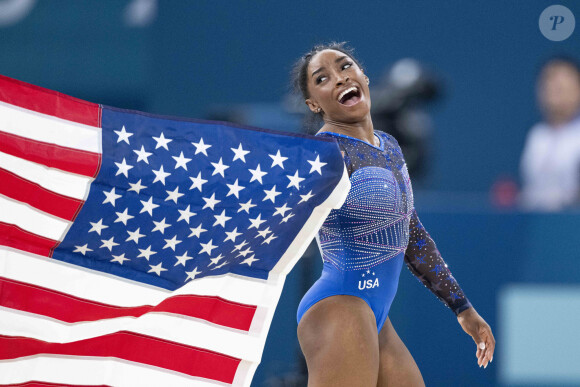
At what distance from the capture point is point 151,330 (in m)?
3.39

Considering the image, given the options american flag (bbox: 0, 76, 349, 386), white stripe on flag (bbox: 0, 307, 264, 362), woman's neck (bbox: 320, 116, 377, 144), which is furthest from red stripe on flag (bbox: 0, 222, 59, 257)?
woman's neck (bbox: 320, 116, 377, 144)

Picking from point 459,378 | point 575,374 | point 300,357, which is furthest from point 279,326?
point 575,374

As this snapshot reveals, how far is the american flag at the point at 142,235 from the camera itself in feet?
10.4

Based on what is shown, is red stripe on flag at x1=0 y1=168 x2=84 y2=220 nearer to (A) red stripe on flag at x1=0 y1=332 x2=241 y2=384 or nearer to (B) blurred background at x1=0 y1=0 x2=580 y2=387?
(A) red stripe on flag at x1=0 y1=332 x2=241 y2=384

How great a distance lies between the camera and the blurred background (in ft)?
17.7

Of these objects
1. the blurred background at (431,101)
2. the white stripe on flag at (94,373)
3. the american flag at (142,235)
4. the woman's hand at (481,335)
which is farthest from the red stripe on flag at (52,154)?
the woman's hand at (481,335)

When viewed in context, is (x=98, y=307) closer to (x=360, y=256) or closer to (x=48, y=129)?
(x=48, y=129)

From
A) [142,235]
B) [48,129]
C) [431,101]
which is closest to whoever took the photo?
[48,129]

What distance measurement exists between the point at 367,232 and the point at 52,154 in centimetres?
123

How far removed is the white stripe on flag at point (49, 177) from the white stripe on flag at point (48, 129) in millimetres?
99

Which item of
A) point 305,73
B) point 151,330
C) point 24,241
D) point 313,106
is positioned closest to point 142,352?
point 151,330

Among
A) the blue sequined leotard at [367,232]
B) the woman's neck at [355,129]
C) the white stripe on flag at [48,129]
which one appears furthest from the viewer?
the woman's neck at [355,129]

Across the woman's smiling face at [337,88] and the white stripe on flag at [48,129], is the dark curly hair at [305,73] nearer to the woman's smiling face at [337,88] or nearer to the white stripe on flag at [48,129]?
the woman's smiling face at [337,88]

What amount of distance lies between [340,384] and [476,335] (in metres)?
0.84
